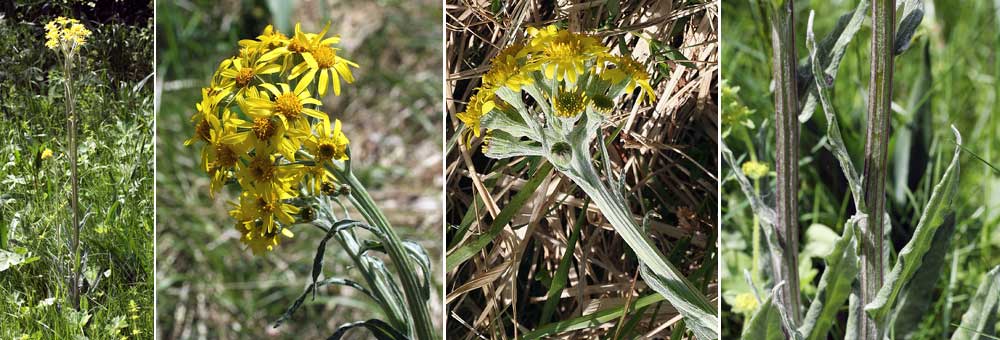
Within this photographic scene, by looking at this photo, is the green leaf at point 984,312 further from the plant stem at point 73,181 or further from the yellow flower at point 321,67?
the plant stem at point 73,181

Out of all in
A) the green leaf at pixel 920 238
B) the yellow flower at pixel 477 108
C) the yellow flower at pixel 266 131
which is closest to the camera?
the green leaf at pixel 920 238

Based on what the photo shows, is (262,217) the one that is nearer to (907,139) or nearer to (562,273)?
(562,273)

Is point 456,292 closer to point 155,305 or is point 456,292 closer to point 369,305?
point 369,305

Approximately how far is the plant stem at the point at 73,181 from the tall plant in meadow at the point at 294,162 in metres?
0.32

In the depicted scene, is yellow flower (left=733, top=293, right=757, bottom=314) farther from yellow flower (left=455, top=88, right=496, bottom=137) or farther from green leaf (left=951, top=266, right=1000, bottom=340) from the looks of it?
yellow flower (left=455, top=88, right=496, bottom=137)

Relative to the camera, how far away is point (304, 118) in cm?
113

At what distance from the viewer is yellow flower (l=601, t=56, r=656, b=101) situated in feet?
3.15

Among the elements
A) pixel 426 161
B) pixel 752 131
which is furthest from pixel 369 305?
pixel 752 131

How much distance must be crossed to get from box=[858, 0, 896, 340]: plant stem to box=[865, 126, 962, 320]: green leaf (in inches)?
0.8

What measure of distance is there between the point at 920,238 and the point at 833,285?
11cm

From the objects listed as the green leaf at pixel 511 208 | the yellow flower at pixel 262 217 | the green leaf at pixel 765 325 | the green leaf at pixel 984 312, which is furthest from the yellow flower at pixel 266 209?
the green leaf at pixel 984 312

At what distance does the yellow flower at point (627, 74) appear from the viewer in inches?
37.8

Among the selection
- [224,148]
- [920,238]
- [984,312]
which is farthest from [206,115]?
[984,312]

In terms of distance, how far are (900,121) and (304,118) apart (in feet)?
2.86
